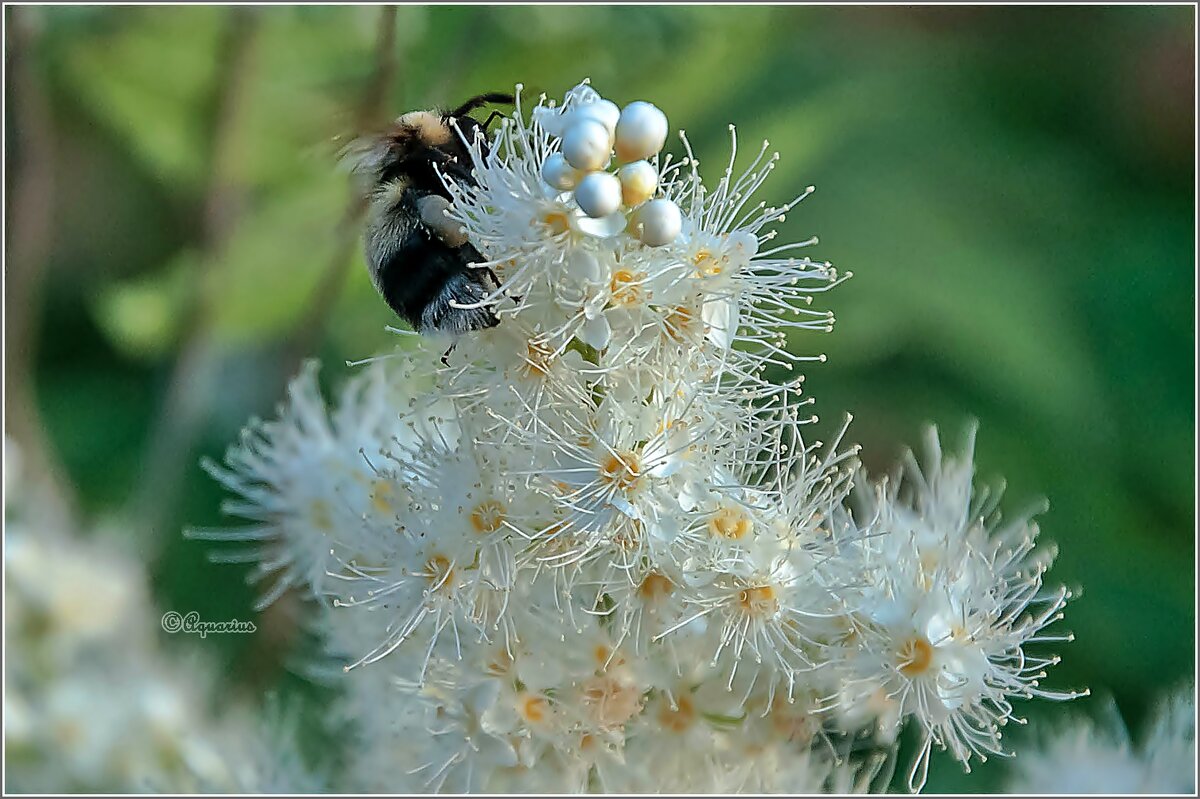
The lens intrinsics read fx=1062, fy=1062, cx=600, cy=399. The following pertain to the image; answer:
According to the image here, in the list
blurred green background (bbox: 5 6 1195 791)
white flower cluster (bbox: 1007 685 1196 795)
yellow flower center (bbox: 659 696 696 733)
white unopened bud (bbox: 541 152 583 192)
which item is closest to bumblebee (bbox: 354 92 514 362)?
white unopened bud (bbox: 541 152 583 192)

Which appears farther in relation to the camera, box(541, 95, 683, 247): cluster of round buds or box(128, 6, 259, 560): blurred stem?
box(128, 6, 259, 560): blurred stem

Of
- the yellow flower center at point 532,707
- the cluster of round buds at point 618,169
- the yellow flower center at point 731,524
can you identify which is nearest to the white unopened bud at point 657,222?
the cluster of round buds at point 618,169

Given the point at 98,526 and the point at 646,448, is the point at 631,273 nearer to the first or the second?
the point at 646,448

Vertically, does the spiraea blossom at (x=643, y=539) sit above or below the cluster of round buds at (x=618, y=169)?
below

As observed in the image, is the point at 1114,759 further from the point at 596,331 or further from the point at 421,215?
the point at 421,215

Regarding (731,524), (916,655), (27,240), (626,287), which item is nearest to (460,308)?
(626,287)

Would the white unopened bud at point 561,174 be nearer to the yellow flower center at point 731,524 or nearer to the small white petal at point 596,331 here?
the small white petal at point 596,331

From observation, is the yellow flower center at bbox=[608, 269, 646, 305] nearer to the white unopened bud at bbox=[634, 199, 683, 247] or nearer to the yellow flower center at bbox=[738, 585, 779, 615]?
the white unopened bud at bbox=[634, 199, 683, 247]

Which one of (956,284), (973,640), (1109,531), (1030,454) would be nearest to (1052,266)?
(956,284)
